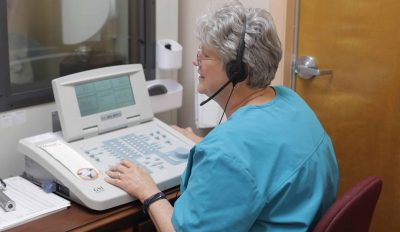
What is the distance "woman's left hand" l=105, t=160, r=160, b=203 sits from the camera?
1.46 m

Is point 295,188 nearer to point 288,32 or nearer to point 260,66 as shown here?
point 260,66

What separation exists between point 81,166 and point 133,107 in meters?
0.38

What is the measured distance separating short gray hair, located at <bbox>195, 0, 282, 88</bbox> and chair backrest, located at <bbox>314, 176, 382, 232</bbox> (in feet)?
1.17

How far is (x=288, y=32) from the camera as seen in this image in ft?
6.88

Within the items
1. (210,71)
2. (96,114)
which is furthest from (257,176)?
(96,114)

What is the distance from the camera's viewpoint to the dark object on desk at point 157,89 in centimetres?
208

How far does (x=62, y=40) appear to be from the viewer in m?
1.92

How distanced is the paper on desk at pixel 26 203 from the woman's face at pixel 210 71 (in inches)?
19.6

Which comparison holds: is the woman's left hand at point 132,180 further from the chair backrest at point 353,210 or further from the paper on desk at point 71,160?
the chair backrest at point 353,210

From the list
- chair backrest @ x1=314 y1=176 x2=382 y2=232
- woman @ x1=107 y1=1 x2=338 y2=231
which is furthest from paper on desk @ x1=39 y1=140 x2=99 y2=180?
chair backrest @ x1=314 y1=176 x2=382 y2=232

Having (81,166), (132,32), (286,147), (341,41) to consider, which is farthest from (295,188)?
(132,32)

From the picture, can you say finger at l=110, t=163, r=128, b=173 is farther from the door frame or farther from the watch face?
the door frame

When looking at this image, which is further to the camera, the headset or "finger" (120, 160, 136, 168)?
"finger" (120, 160, 136, 168)

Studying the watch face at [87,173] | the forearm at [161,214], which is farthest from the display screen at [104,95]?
the forearm at [161,214]
